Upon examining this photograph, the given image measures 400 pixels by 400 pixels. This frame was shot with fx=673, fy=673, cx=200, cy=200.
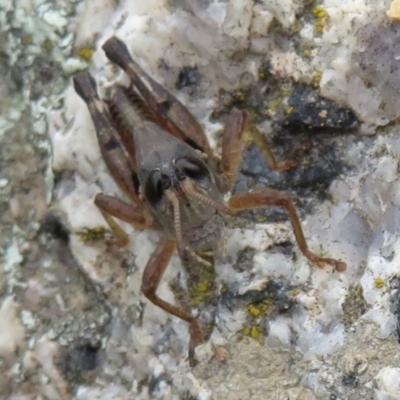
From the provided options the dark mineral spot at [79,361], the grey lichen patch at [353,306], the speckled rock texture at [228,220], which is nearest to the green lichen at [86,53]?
the speckled rock texture at [228,220]

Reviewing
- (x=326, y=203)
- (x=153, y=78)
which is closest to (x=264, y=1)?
(x=153, y=78)

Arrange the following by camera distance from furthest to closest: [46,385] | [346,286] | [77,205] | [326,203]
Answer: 1. [77,205]
2. [46,385]
3. [326,203]
4. [346,286]

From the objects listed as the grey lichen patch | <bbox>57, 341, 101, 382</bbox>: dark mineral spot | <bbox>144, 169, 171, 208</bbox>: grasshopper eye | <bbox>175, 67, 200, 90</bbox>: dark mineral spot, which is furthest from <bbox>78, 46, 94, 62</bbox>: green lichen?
the grey lichen patch

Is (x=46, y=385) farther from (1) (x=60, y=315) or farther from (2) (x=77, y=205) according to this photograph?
(2) (x=77, y=205)

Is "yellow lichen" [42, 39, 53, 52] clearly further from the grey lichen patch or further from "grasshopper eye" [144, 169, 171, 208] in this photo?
the grey lichen patch

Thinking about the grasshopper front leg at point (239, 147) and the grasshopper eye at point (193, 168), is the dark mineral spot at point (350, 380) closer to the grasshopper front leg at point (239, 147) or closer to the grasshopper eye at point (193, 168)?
the grasshopper front leg at point (239, 147)

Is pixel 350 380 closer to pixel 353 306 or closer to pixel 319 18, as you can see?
pixel 353 306

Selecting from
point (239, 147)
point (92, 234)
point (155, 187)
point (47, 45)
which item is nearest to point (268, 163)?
point (239, 147)
